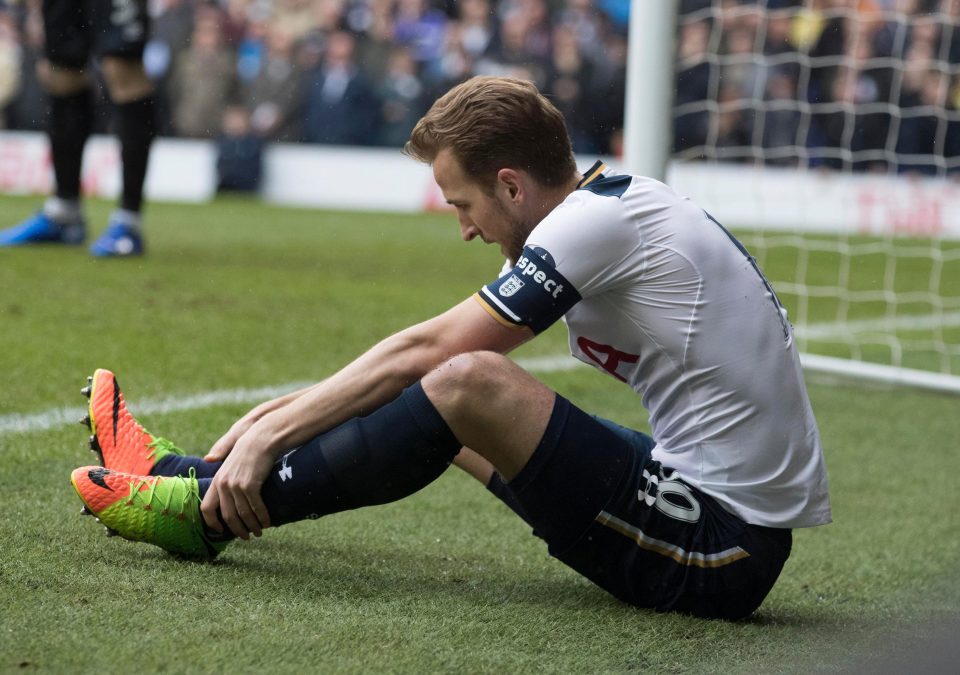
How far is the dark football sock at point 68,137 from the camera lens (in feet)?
21.9

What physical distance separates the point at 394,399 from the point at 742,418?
63cm

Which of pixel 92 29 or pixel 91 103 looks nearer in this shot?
pixel 92 29

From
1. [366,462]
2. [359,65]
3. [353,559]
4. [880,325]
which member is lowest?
[359,65]

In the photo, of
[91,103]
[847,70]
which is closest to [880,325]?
[847,70]

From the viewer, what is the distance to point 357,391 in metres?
2.35

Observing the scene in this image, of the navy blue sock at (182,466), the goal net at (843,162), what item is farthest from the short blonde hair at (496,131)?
the goal net at (843,162)

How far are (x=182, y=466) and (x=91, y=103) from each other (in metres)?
4.62

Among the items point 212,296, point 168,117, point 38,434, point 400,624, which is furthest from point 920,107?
point 168,117

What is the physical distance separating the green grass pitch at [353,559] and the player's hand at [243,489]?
11 cm

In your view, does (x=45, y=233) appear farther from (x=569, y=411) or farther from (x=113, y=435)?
(x=569, y=411)

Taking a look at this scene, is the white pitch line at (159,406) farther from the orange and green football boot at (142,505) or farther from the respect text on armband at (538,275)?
the respect text on armband at (538,275)

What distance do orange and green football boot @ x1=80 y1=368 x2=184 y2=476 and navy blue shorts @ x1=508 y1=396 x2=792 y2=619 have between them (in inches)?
30.8

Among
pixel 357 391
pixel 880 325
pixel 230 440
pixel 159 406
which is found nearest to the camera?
pixel 357 391

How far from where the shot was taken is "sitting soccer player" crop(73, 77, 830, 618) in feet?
7.61
